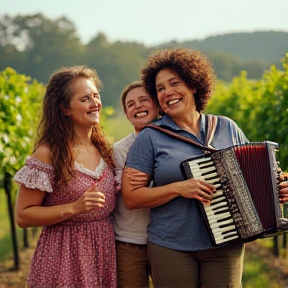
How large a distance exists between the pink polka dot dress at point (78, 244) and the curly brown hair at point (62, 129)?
8 cm

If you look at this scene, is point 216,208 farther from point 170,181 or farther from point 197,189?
point 170,181

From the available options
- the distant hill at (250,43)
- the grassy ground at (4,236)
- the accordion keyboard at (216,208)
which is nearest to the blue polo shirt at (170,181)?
the accordion keyboard at (216,208)

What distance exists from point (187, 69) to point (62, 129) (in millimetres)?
747

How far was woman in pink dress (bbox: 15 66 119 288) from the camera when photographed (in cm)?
273

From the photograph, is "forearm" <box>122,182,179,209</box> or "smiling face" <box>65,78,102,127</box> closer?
"forearm" <box>122,182,179,209</box>

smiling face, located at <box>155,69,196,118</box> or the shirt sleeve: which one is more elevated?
smiling face, located at <box>155,69,196,118</box>

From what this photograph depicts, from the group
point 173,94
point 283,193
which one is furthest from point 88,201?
point 283,193

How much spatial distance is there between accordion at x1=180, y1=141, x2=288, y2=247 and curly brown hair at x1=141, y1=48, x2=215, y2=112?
1.53ft

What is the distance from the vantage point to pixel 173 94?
2.91 meters

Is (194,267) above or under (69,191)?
under

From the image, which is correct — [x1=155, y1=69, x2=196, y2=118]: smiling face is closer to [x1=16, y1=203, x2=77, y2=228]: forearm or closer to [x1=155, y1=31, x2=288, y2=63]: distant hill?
[x1=16, y1=203, x2=77, y2=228]: forearm

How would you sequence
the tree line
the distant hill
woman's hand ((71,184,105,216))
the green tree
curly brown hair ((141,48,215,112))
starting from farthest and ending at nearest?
the tree line → the distant hill → the green tree → curly brown hair ((141,48,215,112)) → woman's hand ((71,184,105,216))

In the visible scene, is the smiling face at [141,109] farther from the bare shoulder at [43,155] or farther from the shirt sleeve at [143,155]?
the bare shoulder at [43,155]

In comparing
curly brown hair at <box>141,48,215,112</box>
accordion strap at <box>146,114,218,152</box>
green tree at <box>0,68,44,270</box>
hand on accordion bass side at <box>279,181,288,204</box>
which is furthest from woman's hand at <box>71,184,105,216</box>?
green tree at <box>0,68,44,270</box>
